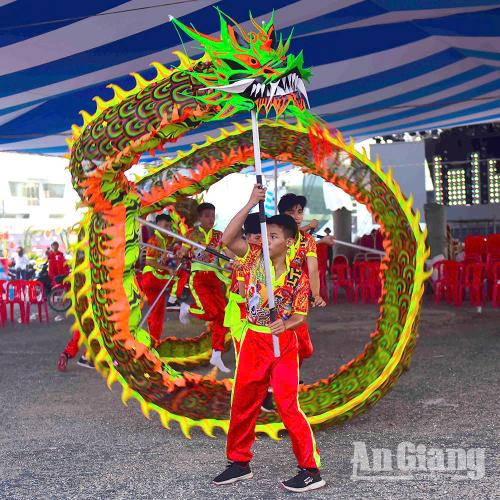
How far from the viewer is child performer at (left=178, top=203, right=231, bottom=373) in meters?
7.31

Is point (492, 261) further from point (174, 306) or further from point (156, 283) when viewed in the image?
point (156, 283)

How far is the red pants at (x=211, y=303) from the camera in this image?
7305mm

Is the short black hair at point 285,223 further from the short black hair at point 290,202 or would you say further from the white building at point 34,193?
the white building at point 34,193

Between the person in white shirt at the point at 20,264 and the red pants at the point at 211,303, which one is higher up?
the person in white shirt at the point at 20,264

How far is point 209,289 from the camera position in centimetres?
739

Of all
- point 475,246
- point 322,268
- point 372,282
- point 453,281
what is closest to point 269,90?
point 453,281

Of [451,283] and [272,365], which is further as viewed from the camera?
[451,283]

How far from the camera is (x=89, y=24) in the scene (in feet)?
24.1

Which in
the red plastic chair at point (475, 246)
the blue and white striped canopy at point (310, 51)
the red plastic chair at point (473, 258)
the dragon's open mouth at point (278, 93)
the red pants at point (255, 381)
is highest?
the blue and white striped canopy at point (310, 51)

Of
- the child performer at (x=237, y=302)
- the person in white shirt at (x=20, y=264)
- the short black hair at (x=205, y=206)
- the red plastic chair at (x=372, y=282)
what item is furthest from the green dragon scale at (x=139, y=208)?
the person in white shirt at (x=20, y=264)

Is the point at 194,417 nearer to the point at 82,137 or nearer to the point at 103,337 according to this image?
the point at 103,337

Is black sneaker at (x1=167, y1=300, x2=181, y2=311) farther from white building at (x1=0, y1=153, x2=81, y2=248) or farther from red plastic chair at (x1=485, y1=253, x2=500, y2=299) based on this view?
white building at (x1=0, y1=153, x2=81, y2=248)

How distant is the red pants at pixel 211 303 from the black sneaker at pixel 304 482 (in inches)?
138

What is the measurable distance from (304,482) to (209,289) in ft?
12.2
